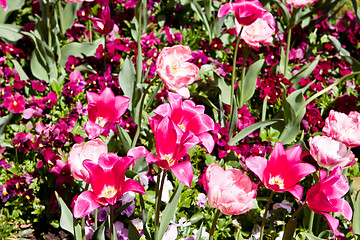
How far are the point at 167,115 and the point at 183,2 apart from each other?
1900mm

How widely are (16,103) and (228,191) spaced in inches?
59.4

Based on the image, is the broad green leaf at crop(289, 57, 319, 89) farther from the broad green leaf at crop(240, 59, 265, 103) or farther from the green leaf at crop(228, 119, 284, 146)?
the green leaf at crop(228, 119, 284, 146)

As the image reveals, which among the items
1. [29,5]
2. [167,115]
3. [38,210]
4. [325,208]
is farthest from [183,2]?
[325,208]

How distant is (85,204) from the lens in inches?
51.8

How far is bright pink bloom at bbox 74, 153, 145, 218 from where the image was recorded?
1319mm

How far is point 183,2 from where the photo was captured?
3.15m

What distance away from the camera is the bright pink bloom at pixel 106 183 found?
1.32 m

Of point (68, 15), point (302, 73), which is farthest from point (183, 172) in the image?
point (68, 15)

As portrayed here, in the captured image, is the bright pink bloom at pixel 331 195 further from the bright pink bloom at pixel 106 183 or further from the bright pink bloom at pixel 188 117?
the bright pink bloom at pixel 106 183

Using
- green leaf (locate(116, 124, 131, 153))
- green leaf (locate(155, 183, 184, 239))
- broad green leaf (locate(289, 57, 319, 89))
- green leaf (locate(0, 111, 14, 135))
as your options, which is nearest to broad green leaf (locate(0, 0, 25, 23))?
green leaf (locate(0, 111, 14, 135))

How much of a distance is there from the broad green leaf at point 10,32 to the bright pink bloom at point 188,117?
1660 mm

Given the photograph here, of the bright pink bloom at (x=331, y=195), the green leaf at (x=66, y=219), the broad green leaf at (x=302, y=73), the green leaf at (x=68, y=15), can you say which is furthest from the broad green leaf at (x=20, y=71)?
the bright pink bloom at (x=331, y=195)

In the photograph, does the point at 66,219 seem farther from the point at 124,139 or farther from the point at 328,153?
the point at 328,153

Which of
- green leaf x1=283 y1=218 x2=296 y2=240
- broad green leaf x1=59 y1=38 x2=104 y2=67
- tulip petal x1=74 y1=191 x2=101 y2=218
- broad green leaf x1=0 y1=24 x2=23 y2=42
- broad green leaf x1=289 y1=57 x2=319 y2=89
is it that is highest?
broad green leaf x1=0 y1=24 x2=23 y2=42
